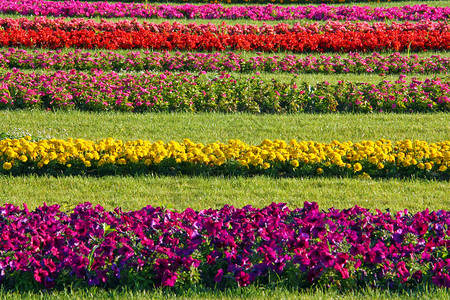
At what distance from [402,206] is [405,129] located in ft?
10.0

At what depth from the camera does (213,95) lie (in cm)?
991

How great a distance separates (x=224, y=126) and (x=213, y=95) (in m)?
A: 1.17

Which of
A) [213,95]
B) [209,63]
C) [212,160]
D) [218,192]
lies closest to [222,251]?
[218,192]

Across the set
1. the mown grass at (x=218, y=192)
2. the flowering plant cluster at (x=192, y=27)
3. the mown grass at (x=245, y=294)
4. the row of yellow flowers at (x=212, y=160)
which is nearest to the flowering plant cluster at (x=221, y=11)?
the flowering plant cluster at (x=192, y=27)

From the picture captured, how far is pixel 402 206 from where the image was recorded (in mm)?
6094

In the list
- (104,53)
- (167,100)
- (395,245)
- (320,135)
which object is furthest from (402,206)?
(104,53)

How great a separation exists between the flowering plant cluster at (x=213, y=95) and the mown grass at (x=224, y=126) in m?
0.30

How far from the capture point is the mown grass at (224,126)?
8.47 metres

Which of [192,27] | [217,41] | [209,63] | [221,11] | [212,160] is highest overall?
[221,11]

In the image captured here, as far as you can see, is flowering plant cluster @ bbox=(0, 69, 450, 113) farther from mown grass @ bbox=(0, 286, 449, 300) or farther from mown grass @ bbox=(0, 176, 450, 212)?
mown grass @ bbox=(0, 286, 449, 300)

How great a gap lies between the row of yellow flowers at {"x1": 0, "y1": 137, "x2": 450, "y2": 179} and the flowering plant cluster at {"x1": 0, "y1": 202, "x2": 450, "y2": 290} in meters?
2.09

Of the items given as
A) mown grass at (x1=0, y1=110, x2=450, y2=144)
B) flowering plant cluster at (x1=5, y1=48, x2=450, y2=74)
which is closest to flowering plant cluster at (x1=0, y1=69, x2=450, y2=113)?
mown grass at (x1=0, y1=110, x2=450, y2=144)

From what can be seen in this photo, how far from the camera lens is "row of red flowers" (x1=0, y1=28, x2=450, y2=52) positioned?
13469mm

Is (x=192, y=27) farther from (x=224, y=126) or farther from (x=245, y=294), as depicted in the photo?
(x=245, y=294)
